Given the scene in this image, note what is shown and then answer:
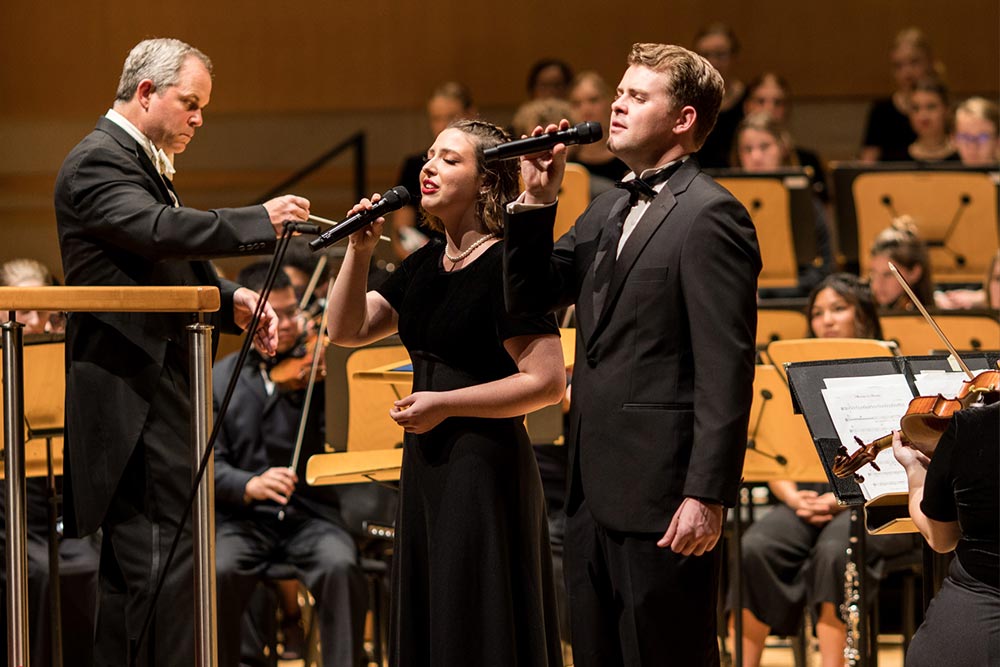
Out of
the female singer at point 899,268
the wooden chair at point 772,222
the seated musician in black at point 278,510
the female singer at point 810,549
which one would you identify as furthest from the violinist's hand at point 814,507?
the seated musician in black at point 278,510

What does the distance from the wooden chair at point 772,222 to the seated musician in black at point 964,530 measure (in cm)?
298

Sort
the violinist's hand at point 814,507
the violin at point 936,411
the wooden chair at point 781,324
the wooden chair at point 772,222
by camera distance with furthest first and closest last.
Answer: the wooden chair at point 772,222, the wooden chair at point 781,324, the violinist's hand at point 814,507, the violin at point 936,411

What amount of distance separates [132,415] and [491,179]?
90cm

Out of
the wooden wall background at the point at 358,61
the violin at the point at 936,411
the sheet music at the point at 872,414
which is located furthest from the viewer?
the wooden wall background at the point at 358,61

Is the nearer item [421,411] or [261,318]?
[421,411]

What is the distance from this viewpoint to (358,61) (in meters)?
7.86

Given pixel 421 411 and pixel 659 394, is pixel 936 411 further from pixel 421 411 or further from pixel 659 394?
pixel 421 411

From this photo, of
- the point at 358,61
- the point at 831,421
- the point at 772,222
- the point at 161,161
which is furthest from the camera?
the point at 358,61

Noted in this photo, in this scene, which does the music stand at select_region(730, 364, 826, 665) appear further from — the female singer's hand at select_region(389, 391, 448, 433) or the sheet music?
the female singer's hand at select_region(389, 391, 448, 433)

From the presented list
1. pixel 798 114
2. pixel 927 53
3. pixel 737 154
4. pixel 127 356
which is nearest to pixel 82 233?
pixel 127 356

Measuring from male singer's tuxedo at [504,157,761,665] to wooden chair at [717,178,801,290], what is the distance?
293 cm

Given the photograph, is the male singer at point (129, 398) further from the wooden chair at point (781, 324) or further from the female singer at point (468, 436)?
the wooden chair at point (781, 324)

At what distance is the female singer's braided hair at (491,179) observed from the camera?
109 inches

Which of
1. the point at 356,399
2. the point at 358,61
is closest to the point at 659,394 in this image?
the point at 356,399
